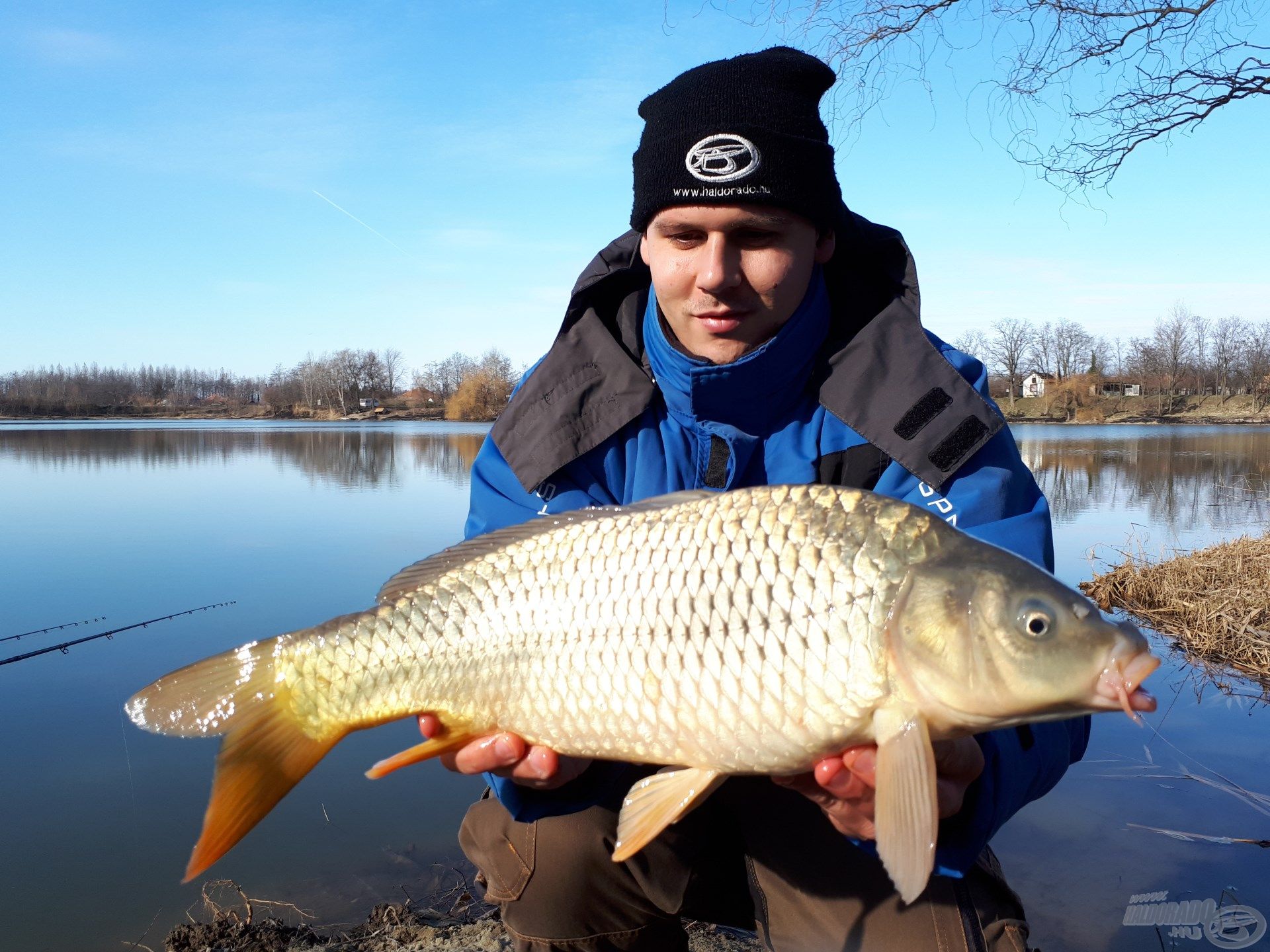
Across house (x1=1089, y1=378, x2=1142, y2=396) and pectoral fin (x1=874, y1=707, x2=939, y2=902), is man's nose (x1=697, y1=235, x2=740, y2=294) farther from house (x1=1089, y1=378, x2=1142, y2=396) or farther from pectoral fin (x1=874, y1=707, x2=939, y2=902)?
house (x1=1089, y1=378, x2=1142, y2=396)

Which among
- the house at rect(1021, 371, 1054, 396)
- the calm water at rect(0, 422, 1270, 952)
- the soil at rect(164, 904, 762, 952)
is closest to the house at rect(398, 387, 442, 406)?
the house at rect(1021, 371, 1054, 396)

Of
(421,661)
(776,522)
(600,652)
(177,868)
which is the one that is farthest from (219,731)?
(177,868)

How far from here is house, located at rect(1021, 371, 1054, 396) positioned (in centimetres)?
5099

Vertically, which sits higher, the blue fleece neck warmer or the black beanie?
the black beanie

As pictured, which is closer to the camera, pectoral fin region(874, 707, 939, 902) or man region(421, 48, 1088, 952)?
pectoral fin region(874, 707, 939, 902)

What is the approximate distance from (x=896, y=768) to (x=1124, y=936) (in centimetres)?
150

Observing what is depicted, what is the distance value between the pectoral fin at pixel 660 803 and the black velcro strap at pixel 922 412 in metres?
0.70

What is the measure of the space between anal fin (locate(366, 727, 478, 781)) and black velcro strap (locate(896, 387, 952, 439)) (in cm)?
88

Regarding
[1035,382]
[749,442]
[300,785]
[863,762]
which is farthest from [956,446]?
[1035,382]

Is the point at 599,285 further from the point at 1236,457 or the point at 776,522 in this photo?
the point at 1236,457

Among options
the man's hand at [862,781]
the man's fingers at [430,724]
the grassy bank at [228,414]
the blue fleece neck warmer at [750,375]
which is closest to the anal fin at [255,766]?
the man's fingers at [430,724]

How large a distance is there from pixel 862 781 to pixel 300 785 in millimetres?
2417

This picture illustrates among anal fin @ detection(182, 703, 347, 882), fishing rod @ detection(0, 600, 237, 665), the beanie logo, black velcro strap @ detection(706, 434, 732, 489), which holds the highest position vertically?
the beanie logo

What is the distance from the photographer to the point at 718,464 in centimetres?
172
